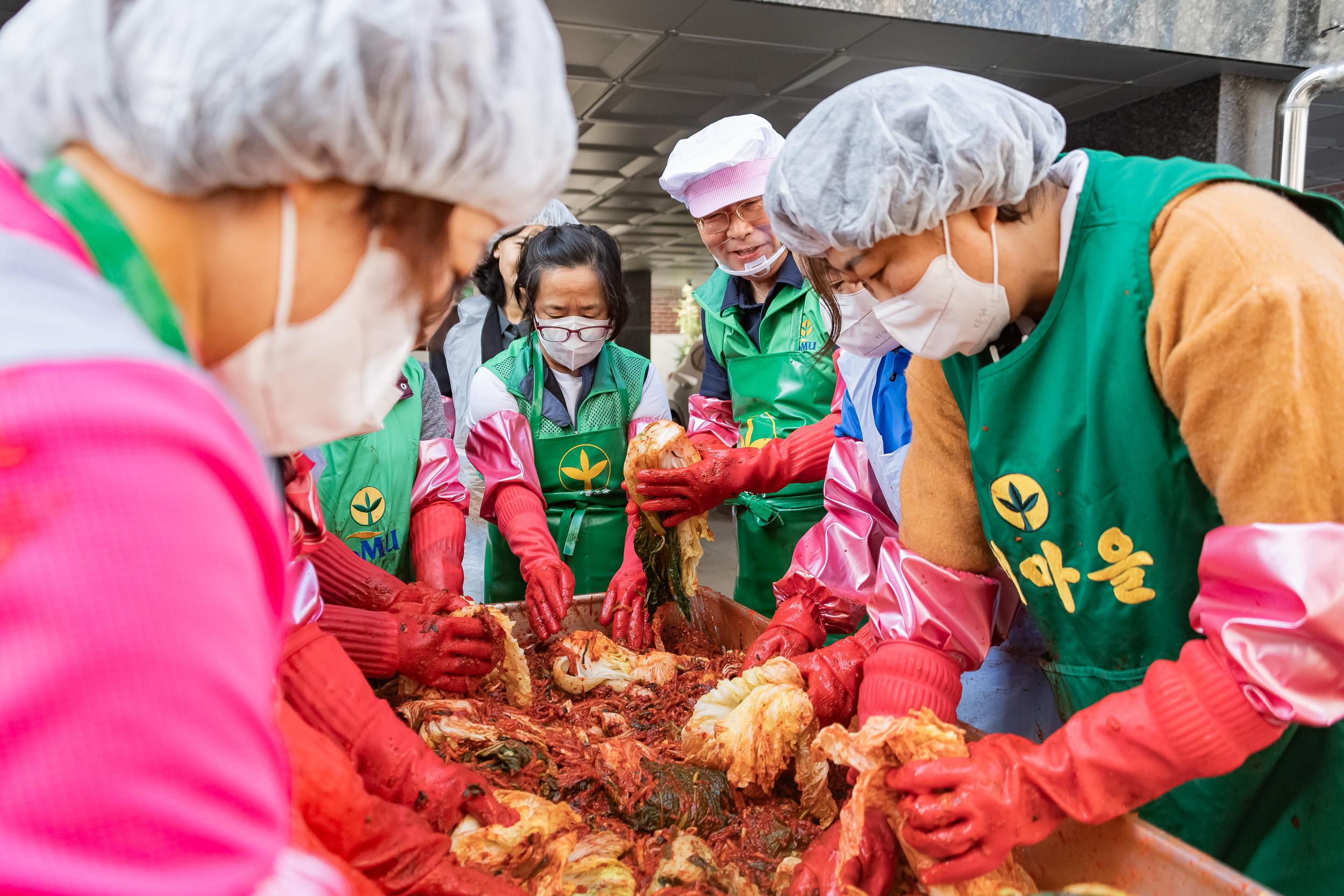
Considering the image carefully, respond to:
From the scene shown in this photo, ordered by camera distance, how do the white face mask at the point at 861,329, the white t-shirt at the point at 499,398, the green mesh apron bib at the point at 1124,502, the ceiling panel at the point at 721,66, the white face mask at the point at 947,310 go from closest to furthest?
the green mesh apron bib at the point at 1124,502, the white face mask at the point at 947,310, the white face mask at the point at 861,329, the white t-shirt at the point at 499,398, the ceiling panel at the point at 721,66

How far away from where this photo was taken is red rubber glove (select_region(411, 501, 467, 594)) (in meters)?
2.54

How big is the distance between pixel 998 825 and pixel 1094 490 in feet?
1.83

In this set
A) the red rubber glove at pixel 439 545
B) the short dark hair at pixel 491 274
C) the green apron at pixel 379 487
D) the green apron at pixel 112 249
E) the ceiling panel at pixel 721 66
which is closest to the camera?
the green apron at pixel 112 249

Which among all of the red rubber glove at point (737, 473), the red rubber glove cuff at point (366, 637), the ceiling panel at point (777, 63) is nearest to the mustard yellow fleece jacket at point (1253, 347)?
the red rubber glove at point (737, 473)

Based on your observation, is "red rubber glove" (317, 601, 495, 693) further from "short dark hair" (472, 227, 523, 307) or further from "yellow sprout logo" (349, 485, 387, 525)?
"short dark hair" (472, 227, 523, 307)

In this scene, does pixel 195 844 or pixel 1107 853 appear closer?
pixel 195 844

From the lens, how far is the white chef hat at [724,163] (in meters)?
2.67

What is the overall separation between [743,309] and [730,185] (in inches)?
18.3

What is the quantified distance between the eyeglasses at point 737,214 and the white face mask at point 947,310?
54.9 inches

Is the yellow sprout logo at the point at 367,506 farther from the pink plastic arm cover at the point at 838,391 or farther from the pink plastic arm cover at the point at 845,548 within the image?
the pink plastic arm cover at the point at 838,391

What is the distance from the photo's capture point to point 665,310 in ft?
71.9

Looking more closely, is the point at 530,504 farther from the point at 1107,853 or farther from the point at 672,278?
the point at 672,278

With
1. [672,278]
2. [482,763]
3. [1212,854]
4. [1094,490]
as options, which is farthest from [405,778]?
[672,278]

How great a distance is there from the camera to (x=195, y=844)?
0.51m
